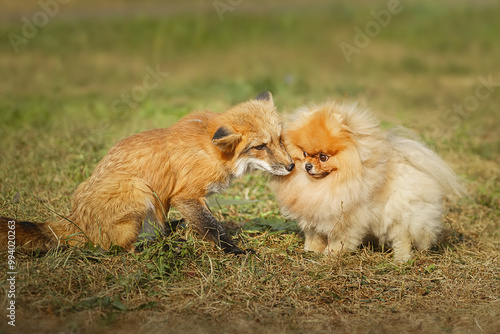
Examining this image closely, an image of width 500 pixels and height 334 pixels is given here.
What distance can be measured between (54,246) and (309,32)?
1633 cm

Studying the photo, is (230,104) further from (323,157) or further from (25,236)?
(25,236)

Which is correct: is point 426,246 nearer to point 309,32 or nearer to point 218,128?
point 218,128

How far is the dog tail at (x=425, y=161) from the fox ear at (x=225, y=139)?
1.77m

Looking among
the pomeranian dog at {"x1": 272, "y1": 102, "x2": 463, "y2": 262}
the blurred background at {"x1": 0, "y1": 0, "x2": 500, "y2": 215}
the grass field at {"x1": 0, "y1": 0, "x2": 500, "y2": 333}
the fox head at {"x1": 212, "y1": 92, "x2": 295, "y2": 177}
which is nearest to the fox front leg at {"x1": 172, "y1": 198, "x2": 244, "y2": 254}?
the grass field at {"x1": 0, "y1": 0, "x2": 500, "y2": 333}

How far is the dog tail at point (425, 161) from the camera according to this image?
16.1ft

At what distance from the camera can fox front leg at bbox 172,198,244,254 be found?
4.72 meters

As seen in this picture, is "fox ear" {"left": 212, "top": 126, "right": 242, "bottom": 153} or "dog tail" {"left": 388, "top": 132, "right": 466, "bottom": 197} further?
"dog tail" {"left": 388, "top": 132, "right": 466, "bottom": 197}

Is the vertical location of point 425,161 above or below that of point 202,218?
above

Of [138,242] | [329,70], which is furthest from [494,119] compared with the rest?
[138,242]

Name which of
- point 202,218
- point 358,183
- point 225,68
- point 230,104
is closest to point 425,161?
point 358,183

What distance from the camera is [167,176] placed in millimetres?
4801

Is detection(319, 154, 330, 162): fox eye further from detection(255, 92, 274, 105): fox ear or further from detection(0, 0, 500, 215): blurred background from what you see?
detection(0, 0, 500, 215): blurred background

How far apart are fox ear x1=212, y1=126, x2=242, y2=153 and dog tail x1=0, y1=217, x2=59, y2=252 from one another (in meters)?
1.86

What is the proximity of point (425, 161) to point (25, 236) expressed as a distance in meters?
4.14
